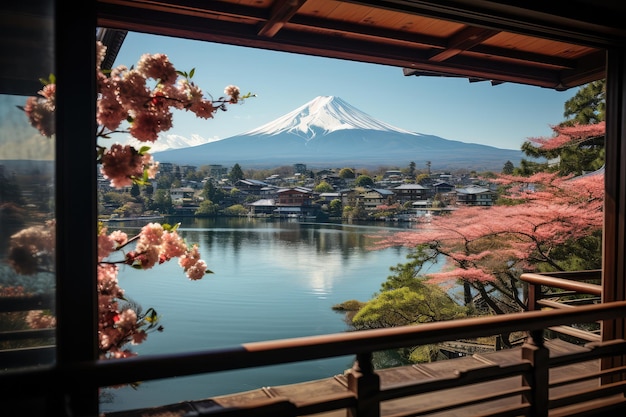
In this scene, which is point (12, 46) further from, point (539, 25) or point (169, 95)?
point (539, 25)

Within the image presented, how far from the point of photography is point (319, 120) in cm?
2250

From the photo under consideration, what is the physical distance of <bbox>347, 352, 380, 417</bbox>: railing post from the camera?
155 centimetres

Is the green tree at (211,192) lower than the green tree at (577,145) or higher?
lower

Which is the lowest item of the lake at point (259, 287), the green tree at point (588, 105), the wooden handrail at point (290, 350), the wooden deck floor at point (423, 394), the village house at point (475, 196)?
the lake at point (259, 287)

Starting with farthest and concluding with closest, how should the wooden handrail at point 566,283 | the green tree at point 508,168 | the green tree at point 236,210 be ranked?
1. the green tree at point 236,210
2. the green tree at point 508,168
3. the wooden handrail at point 566,283

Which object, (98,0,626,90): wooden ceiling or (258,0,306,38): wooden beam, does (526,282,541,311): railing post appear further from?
(258,0,306,38): wooden beam

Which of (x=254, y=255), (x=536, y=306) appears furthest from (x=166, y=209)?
(x=536, y=306)

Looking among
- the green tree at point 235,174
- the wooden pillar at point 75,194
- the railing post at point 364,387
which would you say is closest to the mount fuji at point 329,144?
the green tree at point 235,174

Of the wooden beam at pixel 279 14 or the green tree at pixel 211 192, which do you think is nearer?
the wooden beam at pixel 279 14

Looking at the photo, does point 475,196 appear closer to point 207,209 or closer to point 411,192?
point 411,192

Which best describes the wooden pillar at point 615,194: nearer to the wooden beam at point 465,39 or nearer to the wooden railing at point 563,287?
the wooden railing at point 563,287

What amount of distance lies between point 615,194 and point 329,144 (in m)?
20.2

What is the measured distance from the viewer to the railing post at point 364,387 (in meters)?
1.55

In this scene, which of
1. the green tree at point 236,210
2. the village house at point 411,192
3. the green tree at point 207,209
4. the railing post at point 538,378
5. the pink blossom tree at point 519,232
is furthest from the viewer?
the village house at point 411,192
